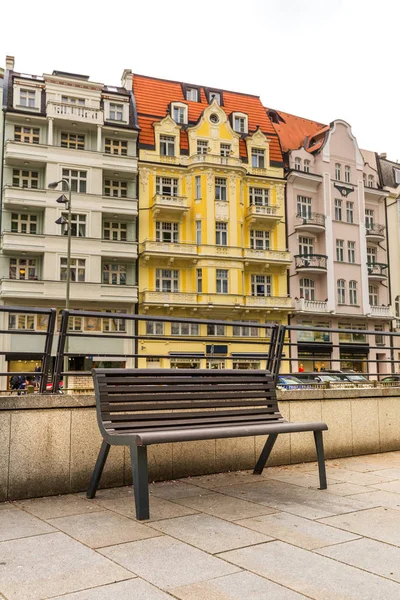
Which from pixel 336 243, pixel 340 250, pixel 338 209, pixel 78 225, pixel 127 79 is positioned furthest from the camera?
pixel 338 209

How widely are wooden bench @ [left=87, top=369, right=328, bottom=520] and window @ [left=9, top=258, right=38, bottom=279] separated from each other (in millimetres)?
33259

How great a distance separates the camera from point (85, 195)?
38875mm

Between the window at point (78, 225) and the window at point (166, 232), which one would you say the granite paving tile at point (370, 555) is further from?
the window at point (166, 232)

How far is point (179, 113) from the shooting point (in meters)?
44.7

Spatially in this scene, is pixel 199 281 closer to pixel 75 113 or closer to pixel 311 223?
pixel 311 223

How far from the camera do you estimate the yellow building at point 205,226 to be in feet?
132

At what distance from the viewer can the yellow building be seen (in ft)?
132

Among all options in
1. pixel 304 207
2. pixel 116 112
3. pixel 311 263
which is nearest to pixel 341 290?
pixel 311 263

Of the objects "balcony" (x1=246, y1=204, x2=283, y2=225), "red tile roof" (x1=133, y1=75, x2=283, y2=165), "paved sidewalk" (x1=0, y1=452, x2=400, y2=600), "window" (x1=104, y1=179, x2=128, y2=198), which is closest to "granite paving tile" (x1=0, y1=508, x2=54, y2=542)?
"paved sidewalk" (x1=0, y1=452, x2=400, y2=600)

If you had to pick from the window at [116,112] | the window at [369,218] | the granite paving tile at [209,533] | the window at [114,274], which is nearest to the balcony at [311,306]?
the window at [369,218]

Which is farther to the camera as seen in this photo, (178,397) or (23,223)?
(23,223)

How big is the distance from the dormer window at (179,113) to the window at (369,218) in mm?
16995

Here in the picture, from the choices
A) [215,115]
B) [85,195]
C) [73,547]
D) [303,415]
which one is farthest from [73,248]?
[73,547]

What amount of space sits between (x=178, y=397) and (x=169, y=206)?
35521 millimetres
